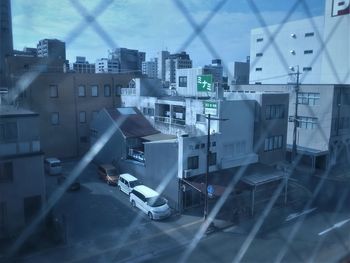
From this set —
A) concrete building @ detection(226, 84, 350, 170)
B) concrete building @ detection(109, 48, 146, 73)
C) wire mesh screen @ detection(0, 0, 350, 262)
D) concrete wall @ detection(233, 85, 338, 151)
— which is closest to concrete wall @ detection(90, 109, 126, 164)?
wire mesh screen @ detection(0, 0, 350, 262)

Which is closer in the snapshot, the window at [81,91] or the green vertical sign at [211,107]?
the green vertical sign at [211,107]

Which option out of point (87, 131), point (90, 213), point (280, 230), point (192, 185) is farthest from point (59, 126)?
point (280, 230)

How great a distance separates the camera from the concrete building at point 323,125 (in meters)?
7.09

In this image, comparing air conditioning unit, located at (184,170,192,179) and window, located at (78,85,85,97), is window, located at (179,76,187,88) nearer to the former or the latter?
window, located at (78,85,85,97)

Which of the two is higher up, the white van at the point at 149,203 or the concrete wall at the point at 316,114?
the concrete wall at the point at 316,114

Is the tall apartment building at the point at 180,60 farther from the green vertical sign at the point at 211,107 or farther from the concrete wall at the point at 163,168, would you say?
the green vertical sign at the point at 211,107

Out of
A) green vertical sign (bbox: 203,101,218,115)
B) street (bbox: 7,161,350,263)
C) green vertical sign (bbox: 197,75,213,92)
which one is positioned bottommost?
street (bbox: 7,161,350,263)

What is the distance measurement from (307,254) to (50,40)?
139 inches

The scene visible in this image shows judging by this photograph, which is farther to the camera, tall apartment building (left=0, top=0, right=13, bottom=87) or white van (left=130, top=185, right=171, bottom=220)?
white van (left=130, top=185, right=171, bottom=220)

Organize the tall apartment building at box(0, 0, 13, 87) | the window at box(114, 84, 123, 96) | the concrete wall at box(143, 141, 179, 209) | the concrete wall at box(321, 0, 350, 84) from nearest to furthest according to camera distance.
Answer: the tall apartment building at box(0, 0, 13, 87) → the concrete wall at box(321, 0, 350, 84) → the concrete wall at box(143, 141, 179, 209) → the window at box(114, 84, 123, 96)

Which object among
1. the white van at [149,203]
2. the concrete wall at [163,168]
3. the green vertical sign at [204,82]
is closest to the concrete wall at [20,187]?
the white van at [149,203]

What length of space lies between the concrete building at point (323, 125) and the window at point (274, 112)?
1.26 metres

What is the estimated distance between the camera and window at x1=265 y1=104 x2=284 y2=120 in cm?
596

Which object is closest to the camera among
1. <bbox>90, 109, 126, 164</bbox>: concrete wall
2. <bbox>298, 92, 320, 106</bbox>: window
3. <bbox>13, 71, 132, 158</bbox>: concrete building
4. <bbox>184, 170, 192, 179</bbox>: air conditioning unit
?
<bbox>184, 170, 192, 179</bbox>: air conditioning unit
